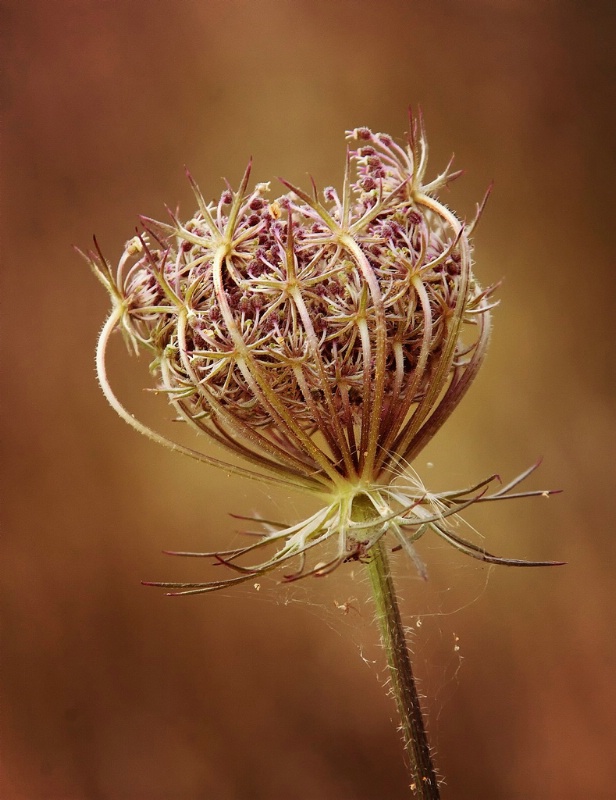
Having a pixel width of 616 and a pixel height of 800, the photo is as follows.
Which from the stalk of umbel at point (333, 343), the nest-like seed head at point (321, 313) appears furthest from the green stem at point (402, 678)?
the nest-like seed head at point (321, 313)


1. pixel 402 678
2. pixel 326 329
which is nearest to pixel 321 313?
pixel 326 329

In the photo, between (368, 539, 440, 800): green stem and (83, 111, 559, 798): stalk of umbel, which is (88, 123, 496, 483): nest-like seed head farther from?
(368, 539, 440, 800): green stem

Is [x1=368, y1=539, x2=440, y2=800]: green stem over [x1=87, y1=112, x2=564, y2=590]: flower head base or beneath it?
beneath

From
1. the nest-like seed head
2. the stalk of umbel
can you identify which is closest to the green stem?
the stalk of umbel

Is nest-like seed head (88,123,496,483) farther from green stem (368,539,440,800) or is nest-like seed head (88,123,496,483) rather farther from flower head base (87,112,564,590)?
green stem (368,539,440,800)

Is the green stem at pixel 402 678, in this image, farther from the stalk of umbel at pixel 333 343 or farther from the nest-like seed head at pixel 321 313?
the nest-like seed head at pixel 321 313
